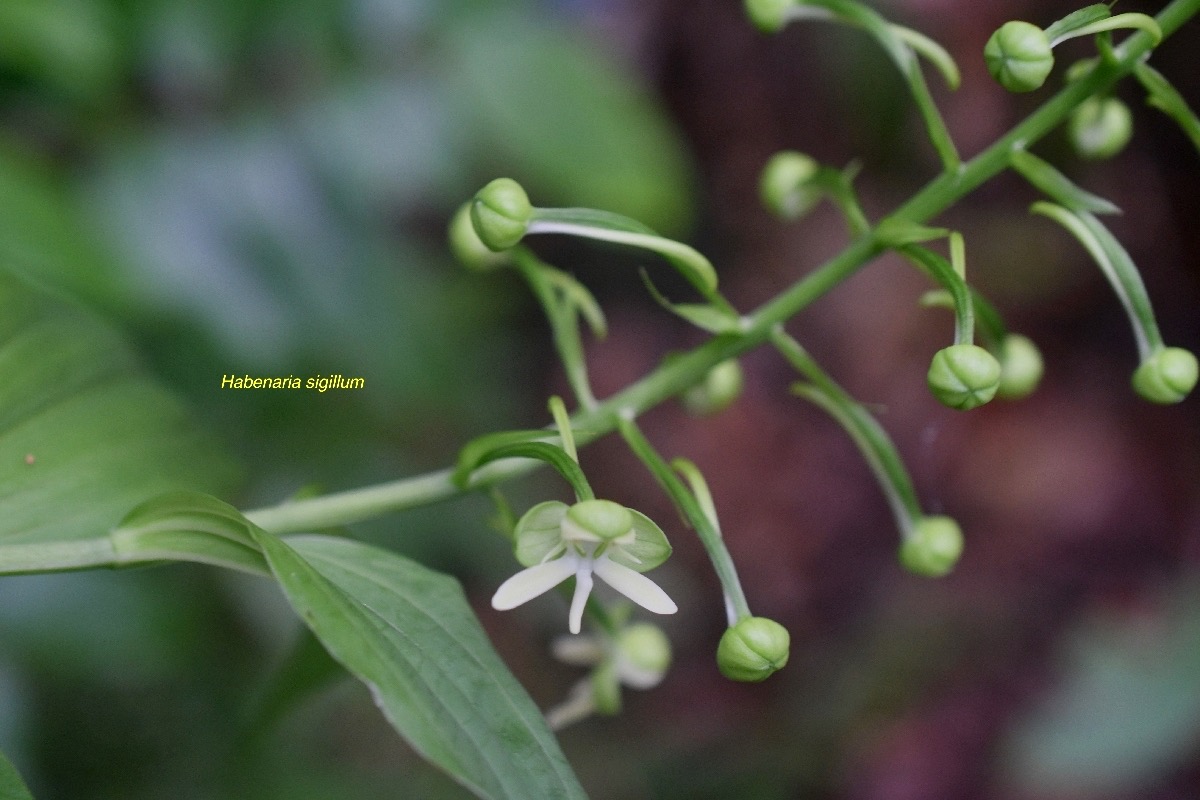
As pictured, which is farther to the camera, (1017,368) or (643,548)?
(1017,368)

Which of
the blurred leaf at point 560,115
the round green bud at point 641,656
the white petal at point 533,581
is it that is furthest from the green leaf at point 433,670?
the blurred leaf at point 560,115

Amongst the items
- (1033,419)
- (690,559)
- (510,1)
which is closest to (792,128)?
(1033,419)

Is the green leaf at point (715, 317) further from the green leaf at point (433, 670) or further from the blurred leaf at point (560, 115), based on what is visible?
the blurred leaf at point (560, 115)

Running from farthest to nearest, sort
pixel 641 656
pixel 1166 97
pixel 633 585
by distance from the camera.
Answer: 1. pixel 641 656
2. pixel 1166 97
3. pixel 633 585

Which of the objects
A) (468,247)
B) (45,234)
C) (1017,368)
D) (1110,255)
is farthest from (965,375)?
(45,234)

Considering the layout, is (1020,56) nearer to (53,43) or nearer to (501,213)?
(501,213)

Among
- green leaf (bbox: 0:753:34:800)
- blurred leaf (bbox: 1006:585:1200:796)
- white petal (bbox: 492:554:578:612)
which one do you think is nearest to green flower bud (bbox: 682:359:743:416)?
white petal (bbox: 492:554:578:612)

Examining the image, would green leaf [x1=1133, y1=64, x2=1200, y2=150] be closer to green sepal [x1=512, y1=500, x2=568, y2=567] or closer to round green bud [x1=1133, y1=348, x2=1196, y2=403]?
round green bud [x1=1133, y1=348, x2=1196, y2=403]
